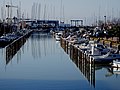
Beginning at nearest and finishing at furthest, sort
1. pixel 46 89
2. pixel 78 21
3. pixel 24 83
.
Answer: pixel 46 89, pixel 24 83, pixel 78 21

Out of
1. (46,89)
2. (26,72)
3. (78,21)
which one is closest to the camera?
(46,89)

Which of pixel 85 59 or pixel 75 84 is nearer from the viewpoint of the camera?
pixel 75 84

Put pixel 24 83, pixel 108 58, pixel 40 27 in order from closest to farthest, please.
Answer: pixel 24 83 < pixel 108 58 < pixel 40 27

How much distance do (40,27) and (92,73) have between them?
389 feet

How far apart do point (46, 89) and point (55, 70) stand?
9.46 metres

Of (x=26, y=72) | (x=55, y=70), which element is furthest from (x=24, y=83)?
(x=55, y=70)

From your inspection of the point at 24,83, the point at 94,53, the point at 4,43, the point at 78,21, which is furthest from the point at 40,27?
the point at 24,83

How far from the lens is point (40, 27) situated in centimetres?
14625

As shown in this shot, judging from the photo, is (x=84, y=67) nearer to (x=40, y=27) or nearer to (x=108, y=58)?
(x=108, y=58)

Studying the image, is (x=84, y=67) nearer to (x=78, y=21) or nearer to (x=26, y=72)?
(x=26, y=72)

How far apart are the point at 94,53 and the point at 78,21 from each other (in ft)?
445

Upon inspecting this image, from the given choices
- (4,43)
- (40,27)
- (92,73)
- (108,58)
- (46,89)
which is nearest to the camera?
(46,89)

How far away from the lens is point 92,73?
2855 centimetres

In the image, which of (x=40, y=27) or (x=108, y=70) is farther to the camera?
(x=40, y=27)
